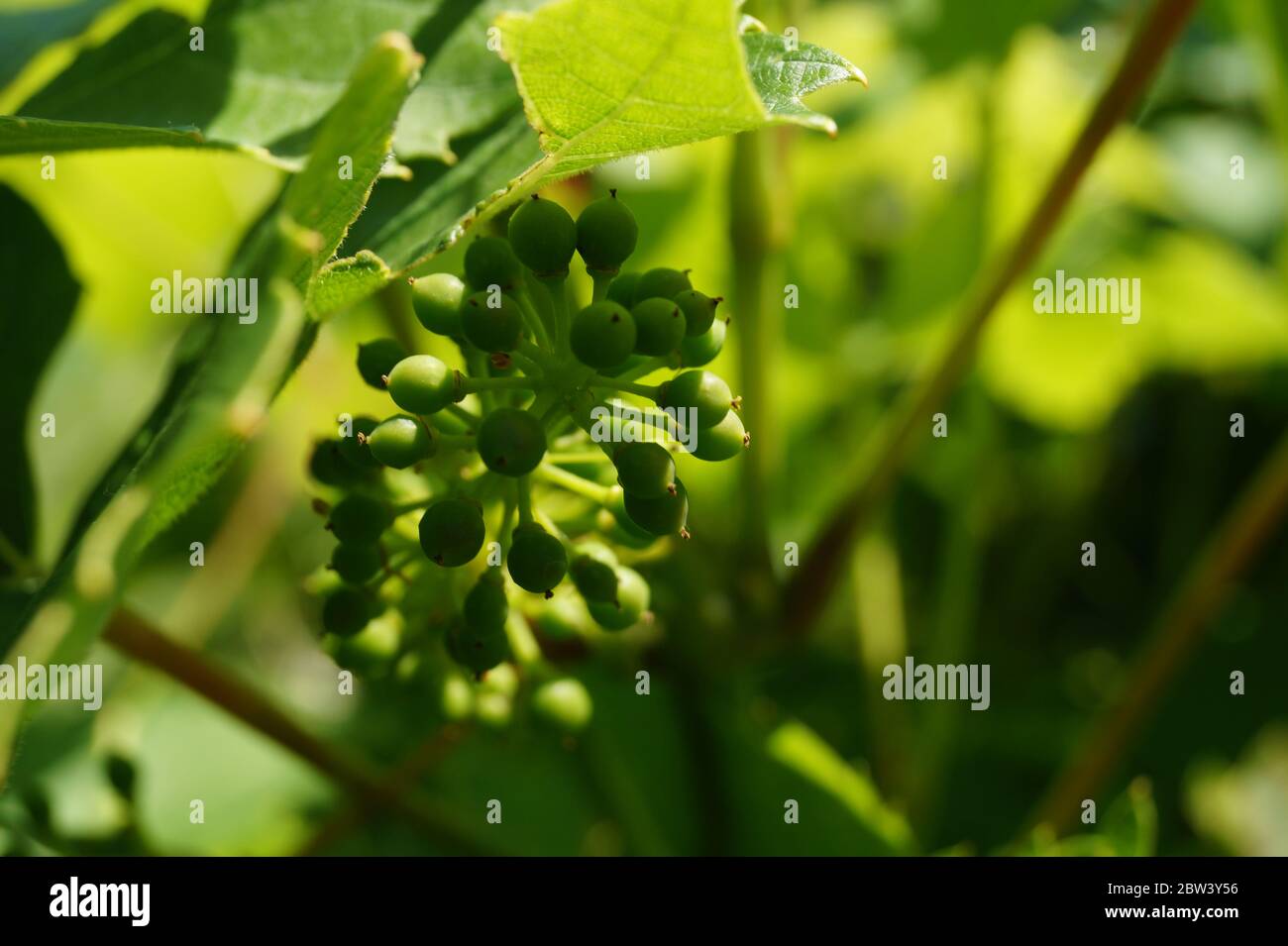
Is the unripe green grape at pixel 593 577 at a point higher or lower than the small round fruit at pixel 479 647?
higher

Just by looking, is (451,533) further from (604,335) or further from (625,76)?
(625,76)

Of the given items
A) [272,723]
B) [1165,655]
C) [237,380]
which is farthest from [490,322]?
[1165,655]

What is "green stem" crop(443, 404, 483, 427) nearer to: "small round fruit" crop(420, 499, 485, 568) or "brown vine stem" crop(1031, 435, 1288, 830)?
"small round fruit" crop(420, 499, 485, 568)

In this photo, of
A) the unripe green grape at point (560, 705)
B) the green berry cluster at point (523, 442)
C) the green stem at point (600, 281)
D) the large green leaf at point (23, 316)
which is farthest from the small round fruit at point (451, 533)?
the large green leaf at point (23, 316)

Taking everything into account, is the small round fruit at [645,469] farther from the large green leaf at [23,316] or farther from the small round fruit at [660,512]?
the large green leaf at [23,316]

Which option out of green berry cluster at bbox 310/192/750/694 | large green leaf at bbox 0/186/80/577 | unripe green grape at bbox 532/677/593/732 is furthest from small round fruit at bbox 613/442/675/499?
large green leaf at bbox 0/186/80/577
